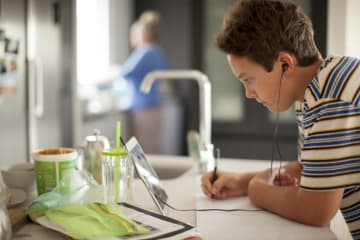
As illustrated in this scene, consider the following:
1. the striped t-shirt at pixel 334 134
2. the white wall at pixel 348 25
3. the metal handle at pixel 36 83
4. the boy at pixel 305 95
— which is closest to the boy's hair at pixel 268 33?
the boy at pixel 305 95

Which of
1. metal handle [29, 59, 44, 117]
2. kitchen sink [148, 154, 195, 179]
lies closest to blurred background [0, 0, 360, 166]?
metal handle [29, 59, 44, 117]

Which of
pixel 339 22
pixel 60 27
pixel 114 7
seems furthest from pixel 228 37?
pixel 114 7

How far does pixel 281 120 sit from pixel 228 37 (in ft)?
11.1

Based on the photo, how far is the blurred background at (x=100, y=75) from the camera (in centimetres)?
307

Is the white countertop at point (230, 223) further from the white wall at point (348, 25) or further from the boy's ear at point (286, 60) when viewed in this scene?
the white wall at point (348, 25)

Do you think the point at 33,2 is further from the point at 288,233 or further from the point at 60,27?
the point at 288,233

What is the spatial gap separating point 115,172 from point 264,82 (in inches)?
16.9

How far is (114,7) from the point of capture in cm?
500

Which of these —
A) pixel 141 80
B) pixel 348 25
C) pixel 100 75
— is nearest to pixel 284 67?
pixel 348 25

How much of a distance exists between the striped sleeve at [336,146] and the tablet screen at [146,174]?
1.28ft

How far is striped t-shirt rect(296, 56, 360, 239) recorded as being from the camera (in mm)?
1120

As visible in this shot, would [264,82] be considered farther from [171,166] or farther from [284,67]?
[171,166]

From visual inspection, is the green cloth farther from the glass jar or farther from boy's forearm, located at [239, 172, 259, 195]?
boy's forearm, located at [239, 172, 259, 195]

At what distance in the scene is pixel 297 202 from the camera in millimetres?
1221
